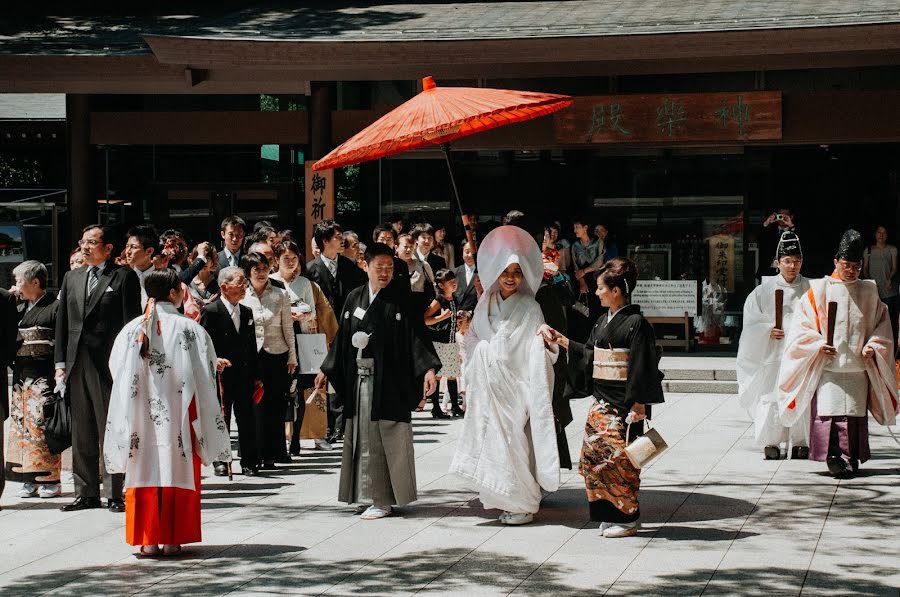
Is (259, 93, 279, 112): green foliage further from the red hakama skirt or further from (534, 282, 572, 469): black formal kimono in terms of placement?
the red hakama skirt

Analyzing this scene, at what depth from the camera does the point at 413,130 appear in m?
7.74

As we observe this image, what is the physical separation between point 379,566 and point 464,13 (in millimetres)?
11251

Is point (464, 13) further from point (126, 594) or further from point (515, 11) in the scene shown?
point (126, 594)

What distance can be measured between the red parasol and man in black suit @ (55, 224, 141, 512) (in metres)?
1.54

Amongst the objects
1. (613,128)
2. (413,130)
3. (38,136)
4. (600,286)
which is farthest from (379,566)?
(38,136)

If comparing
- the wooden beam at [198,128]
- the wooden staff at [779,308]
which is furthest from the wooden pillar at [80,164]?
the wooden staff at [779,308]

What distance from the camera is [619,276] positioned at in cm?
741

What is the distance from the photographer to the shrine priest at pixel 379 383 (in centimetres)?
779

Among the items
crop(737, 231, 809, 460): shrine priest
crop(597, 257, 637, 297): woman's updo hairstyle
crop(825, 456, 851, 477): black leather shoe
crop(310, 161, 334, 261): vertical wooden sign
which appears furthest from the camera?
crop(310, 161, 334, 261): vertical wooden sign

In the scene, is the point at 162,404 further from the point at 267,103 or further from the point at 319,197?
the point at 267,103

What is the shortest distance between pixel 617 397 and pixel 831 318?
2.50 m

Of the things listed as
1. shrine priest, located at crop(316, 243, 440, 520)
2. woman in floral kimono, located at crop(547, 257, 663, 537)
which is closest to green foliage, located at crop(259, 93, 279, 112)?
shrine priest, located at crop(316, 243, 440, 520)

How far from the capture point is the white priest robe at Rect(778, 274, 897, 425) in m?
9.04

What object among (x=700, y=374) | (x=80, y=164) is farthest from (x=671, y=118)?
(x=80, y=164)
